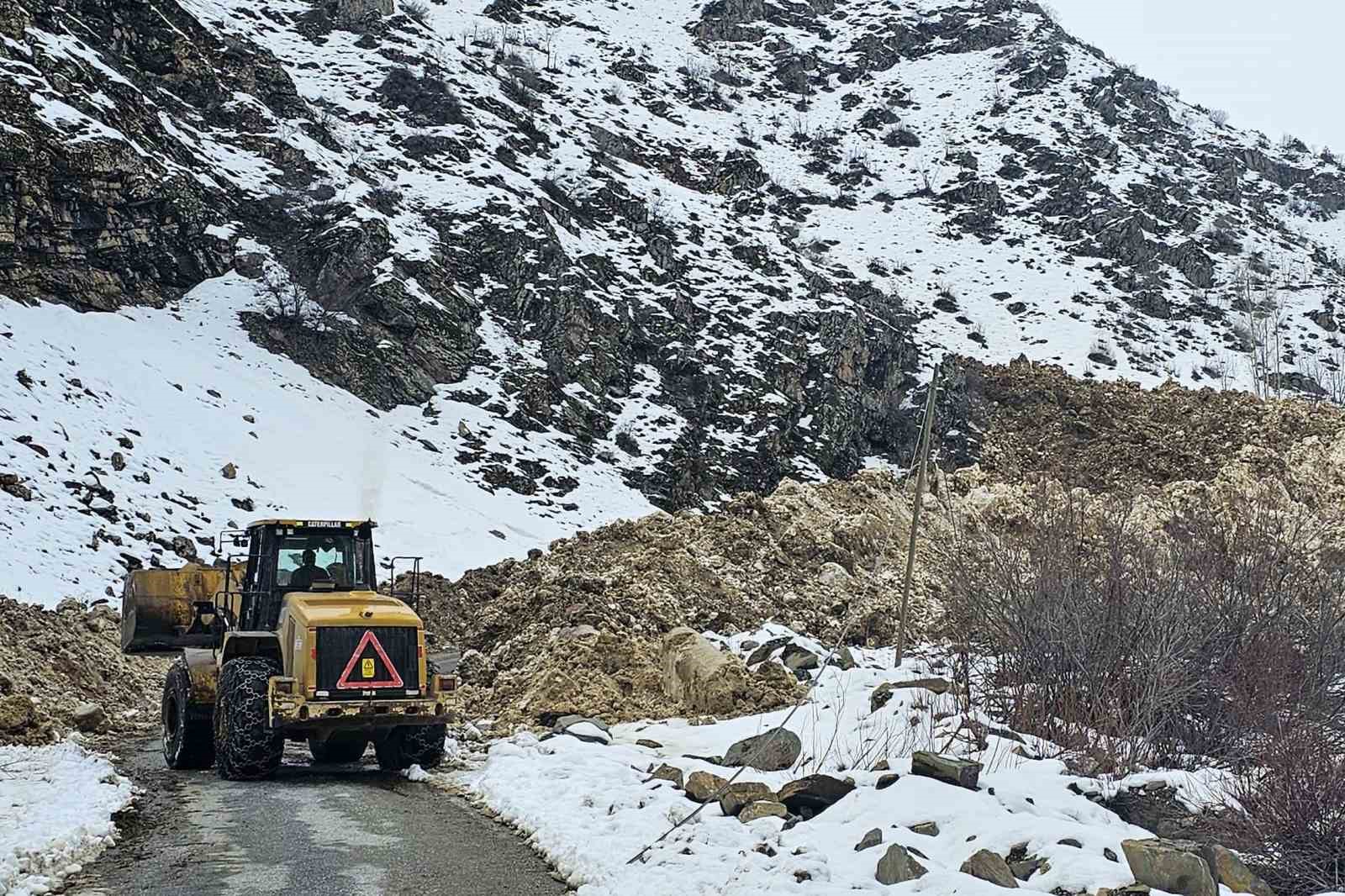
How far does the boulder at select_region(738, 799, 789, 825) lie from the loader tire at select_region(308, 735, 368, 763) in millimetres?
4984

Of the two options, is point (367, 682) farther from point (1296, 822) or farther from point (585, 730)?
point (1296, 822)

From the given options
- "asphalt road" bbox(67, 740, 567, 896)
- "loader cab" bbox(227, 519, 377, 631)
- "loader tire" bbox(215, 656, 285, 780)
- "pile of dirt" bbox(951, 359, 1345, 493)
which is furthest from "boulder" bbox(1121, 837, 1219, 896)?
"pile of dirt" bbox(951, 359, 1345, 493)

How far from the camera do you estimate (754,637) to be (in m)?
17.8

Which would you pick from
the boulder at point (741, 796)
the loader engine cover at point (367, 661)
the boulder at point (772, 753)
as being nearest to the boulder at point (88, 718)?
the loader engine cover at point (367, 661)

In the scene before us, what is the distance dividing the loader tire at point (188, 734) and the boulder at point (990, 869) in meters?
8.28

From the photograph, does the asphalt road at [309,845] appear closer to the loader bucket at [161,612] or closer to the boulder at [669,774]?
the boulder at [669,774]

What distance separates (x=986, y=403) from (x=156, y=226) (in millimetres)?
32849

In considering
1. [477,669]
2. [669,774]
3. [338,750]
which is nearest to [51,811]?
[338,750]

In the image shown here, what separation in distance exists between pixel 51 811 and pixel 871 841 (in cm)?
612

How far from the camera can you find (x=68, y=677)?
1583 centimetres

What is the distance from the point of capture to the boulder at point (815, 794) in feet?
27.7

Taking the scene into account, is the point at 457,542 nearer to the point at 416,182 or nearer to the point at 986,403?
the point at 416,182

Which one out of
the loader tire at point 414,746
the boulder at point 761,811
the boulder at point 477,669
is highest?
the boulder at point 761,811

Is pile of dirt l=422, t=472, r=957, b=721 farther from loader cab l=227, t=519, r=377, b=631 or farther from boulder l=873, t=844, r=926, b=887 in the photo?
boulder l=873, t=844, r=926, b=887
